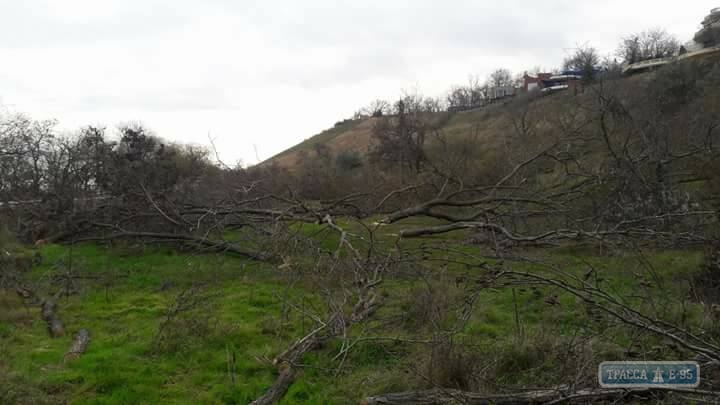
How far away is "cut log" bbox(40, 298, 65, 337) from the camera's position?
602 centimetres

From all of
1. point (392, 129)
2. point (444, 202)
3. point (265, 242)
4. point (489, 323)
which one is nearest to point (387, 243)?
point (444, 202)

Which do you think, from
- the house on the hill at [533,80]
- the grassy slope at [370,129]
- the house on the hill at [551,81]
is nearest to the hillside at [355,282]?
the grassy slope at [370,129]

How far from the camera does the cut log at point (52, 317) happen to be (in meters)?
6.02

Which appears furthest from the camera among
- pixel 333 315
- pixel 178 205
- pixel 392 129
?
pixel 392 129

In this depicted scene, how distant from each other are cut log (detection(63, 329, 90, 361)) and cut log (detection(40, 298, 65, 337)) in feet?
0.77

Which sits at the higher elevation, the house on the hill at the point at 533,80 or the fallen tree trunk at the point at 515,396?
the house on the hill at the point at 533,80

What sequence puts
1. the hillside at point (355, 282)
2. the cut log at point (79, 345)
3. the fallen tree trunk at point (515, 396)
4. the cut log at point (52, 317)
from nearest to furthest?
the fallen tree trunk at point (515, 396)
the hillside at point (355, 282)
the cut log at point (79, 345)
the cut log at point (52, 317)

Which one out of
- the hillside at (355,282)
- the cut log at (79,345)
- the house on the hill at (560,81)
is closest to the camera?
the hillside at (355,282)

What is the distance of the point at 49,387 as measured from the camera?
4.37 metres

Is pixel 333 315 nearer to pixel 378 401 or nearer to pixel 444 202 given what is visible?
pixel 378 401

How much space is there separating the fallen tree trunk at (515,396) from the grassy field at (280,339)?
0.68 ft

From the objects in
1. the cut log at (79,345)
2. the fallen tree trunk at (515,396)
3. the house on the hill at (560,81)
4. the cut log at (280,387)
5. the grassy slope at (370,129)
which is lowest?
the cut log at (280,387)

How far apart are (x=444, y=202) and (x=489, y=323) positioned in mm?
2850

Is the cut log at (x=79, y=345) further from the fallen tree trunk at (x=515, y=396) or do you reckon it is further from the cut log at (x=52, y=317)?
the fallen tree trunk at (x=515, y=396)
